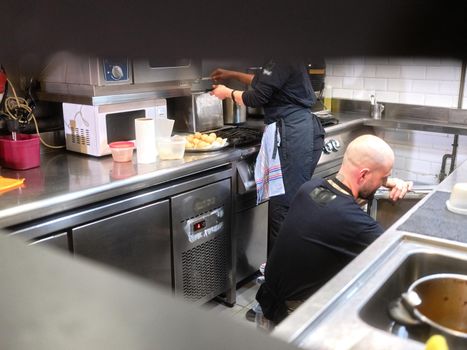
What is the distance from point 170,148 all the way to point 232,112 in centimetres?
91

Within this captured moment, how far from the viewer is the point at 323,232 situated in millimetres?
1858

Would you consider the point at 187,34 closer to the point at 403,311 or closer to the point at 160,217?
the point at 403,311

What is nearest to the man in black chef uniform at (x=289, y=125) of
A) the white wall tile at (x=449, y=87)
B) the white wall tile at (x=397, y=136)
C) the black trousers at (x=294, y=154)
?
the black trousers at (x=294, y=154)

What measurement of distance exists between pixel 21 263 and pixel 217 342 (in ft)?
0.38

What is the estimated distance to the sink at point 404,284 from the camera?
3.30 ft

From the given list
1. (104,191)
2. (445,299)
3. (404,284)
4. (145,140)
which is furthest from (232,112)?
(445,299)

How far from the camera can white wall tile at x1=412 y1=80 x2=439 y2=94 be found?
384 centimetres

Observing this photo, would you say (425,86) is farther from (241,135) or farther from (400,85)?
(241,135)

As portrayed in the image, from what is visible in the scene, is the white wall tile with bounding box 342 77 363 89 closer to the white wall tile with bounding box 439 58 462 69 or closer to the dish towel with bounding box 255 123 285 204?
the dish towel with bounding box 255 123 285 204

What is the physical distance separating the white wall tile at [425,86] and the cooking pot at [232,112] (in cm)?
150

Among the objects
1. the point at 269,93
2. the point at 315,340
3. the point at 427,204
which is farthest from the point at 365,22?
the point at 269,93

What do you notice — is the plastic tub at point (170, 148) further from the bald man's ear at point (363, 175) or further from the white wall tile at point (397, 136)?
the white wall tile at point (397, 136)

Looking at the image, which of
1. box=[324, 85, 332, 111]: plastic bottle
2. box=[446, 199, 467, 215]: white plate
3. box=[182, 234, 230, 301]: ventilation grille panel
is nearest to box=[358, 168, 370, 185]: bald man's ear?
box=[446, 199, 467, 215]: white plate

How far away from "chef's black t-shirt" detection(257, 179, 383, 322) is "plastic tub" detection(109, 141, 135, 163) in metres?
0.87
